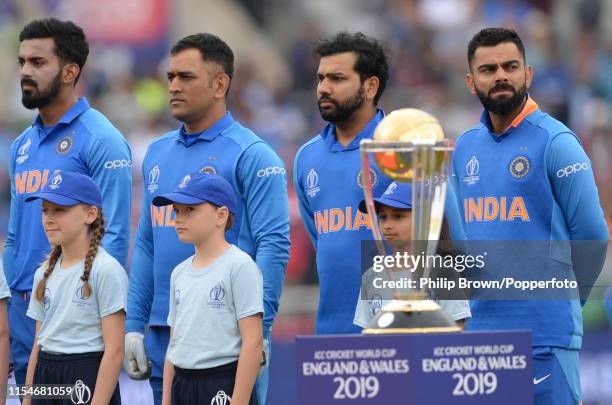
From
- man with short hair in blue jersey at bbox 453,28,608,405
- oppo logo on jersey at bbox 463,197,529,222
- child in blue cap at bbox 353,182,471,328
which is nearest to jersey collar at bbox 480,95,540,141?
man with short hair in blue jersey at bbox 453,28,608,405

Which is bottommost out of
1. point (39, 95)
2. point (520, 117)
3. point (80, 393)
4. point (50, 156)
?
point (80, 393)

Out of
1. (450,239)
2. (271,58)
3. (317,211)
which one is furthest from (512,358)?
(271,58)

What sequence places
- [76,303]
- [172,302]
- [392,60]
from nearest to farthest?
[172,302]
[76,303]
[392,60]

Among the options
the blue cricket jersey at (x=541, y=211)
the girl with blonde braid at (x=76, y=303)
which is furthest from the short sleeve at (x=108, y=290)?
the blue cricket jersey at (x=541, y=211)

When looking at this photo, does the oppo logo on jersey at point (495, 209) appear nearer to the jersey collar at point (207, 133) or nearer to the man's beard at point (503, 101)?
the man's beard at point (503, 101)

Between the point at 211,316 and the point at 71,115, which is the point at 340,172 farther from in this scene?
the point at 71,115

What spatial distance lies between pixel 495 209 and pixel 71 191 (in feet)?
6.24

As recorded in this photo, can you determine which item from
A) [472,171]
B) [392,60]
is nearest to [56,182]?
[472,171]

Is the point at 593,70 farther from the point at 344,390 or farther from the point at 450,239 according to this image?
the point at 344,390

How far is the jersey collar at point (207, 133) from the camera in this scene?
621 cm

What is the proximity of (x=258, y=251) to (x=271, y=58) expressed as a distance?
41.9 ft

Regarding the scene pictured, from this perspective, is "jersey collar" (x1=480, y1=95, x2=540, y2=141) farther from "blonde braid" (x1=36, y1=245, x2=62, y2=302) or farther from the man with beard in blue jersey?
"blonde braid" (x1=36, y1=245, x2=62, y2=302)

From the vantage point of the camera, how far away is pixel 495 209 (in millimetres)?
6008

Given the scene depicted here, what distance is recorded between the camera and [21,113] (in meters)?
15.5
